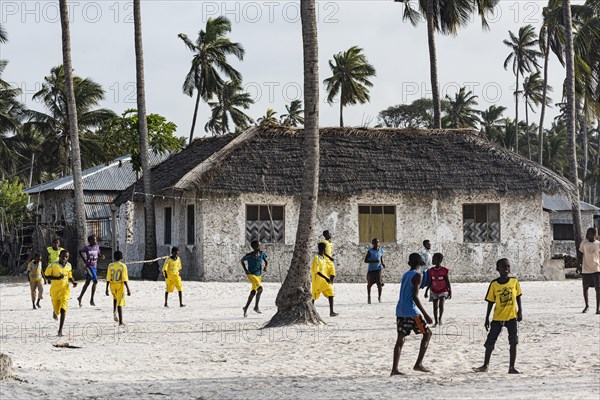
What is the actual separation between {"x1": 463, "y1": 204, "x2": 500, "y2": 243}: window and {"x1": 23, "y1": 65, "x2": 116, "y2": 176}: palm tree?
2836 cm

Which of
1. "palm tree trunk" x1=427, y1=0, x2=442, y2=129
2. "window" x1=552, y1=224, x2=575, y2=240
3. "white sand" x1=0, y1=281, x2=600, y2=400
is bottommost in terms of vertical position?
"white sand" x1=0, y1=281, x2=600, y2=400

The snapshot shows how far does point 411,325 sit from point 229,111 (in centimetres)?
5550

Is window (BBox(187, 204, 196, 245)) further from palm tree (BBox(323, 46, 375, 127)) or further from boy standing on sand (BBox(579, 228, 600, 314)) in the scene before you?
palm tree (BBox(323, 46, 375, 127))

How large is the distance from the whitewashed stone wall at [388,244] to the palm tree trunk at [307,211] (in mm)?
11255

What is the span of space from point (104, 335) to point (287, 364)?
3.95 meters

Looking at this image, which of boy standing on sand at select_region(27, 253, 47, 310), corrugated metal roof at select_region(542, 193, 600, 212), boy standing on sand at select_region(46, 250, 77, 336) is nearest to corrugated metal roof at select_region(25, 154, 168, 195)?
corrugated metal roof at select_region(542, 193, 600, 212)

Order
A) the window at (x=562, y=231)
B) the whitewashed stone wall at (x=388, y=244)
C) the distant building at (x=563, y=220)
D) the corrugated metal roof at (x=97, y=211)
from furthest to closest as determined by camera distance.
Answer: the window at (x=562, y=231)
the distant building at (x=563, y=220)
the corrugated metal roof at (x=97, y=211)
the whitewashed stone wall at (x=388, y=244)

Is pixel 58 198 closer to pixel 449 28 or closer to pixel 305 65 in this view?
pixel 449 28

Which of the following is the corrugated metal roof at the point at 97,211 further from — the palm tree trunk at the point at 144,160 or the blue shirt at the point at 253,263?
the blue shirt at the point at 253,263

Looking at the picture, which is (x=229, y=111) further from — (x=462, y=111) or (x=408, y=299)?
(x=408, y=299)

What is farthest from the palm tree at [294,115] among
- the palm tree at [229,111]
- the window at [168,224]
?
the window at [168,224]

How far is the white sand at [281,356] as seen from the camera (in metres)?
9.52

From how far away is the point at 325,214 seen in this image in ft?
88.5

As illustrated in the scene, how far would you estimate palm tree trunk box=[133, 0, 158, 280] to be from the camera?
28.5 m
